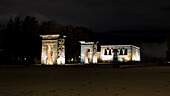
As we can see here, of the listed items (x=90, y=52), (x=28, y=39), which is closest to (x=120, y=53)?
(x=90, y=52)

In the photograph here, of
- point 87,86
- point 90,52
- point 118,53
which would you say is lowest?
point 87,86

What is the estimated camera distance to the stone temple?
123ft

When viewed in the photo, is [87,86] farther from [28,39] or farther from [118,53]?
[118,53]

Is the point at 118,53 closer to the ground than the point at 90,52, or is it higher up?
higher up

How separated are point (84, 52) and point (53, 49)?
440 inches

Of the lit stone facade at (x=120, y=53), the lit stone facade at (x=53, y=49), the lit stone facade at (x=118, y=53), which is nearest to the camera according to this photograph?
the lit stone facade at (x=53, y=49)

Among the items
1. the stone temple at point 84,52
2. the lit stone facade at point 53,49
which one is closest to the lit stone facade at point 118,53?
the stone temple at point 84,52

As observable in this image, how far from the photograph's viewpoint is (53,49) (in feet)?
124

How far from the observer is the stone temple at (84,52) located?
123 ft

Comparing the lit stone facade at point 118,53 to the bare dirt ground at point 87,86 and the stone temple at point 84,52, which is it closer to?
the stone temple at point 84,52

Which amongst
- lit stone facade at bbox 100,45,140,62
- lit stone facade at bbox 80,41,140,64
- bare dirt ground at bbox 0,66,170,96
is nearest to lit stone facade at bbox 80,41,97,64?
lit stone facade at bbox 80,41,140,64

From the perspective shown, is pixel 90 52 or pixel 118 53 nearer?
pixel 90 52

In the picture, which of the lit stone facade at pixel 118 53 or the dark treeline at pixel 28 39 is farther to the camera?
the lit stone facade at pixel 118 53

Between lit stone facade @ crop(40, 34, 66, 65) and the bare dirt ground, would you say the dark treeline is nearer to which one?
lit stone facade @ crop(40, 34, 66, 65)
